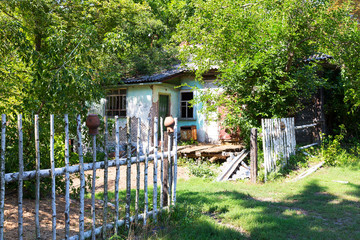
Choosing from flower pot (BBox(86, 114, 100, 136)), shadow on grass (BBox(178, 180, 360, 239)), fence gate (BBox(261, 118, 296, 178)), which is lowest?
shadow on grass (BBox(178, 180, 360, 239))

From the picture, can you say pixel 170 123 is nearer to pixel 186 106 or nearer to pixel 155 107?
pixel 155 107

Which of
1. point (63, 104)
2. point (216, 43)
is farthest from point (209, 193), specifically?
point (216, 43)

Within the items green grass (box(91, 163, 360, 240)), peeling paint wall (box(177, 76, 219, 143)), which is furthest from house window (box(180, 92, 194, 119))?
green grass (box(91, 163, 360, 240))

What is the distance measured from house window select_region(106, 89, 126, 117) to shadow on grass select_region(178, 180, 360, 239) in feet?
29.6

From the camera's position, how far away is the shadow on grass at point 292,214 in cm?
384

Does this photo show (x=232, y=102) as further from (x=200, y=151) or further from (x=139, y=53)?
(x=139, y=53)

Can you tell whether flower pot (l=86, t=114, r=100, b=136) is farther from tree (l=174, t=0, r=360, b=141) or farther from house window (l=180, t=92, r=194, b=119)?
house window (l=180, t=92, r=194, b=119)

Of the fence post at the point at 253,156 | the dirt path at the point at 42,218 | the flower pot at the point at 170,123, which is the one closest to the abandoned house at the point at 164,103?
the fence post at the point at 253,156

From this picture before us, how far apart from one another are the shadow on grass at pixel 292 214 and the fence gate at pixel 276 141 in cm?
147

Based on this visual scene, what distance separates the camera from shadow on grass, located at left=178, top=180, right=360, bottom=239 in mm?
3838

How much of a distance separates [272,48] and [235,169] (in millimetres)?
3947

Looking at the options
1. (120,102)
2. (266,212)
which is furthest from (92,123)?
(120,102)

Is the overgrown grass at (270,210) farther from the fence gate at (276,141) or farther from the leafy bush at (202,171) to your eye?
the leafy bush at (202,171)

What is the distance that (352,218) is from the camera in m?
4.48
